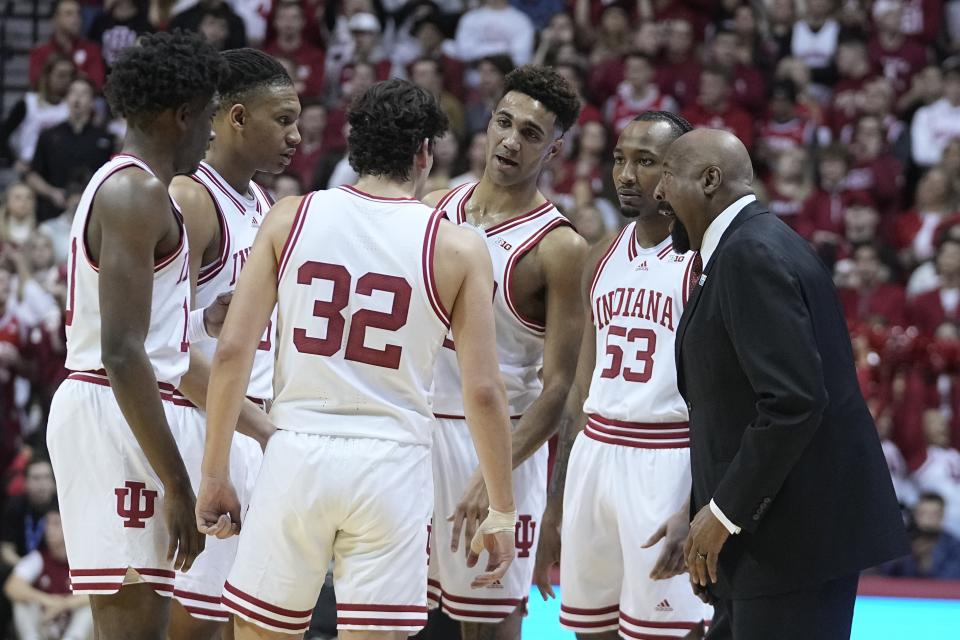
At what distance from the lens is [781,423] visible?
3.84 metres

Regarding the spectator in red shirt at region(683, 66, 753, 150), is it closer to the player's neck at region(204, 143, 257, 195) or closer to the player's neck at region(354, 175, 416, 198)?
the player's neck at region(204, 143, 257, 195)

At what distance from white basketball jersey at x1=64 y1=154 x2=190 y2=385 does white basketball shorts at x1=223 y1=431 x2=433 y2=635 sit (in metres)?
0.54

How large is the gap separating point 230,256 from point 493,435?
1290 mm

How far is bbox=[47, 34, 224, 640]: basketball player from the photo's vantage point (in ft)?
14.0

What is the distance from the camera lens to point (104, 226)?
424 cm

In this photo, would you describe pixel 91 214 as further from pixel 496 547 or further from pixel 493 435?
pixel 496 547

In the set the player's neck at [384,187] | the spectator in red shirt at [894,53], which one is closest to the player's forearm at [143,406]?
the player's neck at [384,187]

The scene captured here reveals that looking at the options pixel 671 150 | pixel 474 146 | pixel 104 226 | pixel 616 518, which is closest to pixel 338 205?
pixel 104 226

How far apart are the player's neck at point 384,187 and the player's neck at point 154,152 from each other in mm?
621

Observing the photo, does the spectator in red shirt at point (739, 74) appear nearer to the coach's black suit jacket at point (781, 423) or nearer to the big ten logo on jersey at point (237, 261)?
the big ten logo on jersey at point (237, 261)

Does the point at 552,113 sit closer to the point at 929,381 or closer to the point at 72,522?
the point at 72,522

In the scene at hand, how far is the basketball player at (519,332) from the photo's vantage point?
537cm

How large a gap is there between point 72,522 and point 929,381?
6.76m

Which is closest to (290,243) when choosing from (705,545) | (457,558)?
(705,545)
